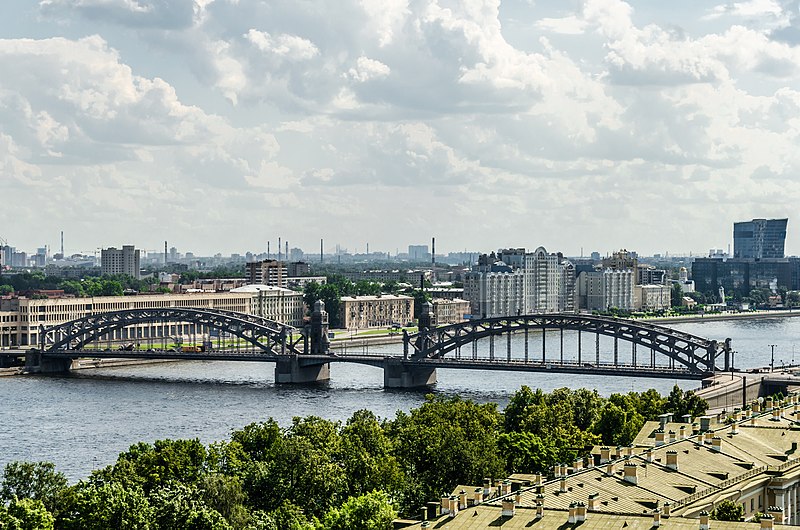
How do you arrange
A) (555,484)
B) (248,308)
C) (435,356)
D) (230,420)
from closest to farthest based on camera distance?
(555,484)
(230,420)
(435,356)
(248,308)

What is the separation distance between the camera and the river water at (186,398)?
215 ft

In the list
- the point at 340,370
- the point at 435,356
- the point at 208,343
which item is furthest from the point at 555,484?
the point at 208,343

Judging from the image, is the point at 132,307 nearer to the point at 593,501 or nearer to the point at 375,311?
the point at 375,311

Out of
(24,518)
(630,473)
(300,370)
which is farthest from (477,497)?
(300,370)

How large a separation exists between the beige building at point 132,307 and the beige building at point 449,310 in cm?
1687

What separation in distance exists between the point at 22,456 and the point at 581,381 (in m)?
46.4

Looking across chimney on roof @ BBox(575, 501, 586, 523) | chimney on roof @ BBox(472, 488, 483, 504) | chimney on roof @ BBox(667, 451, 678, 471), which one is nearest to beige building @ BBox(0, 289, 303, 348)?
chimney on roof @ BBox(472, 488, 483, 504)

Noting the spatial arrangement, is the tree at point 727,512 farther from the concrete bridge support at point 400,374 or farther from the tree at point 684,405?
the concrete bridge support at point 400,374

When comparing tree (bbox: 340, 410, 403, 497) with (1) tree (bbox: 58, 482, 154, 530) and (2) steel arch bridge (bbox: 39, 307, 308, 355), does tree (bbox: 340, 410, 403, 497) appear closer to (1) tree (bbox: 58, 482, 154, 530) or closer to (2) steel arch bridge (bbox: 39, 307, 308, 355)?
(1) tree (bbox: 58, 482, 154, 530)

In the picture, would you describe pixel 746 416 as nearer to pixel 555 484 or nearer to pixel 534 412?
pixel 534 412

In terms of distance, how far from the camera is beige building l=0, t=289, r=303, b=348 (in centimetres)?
13088

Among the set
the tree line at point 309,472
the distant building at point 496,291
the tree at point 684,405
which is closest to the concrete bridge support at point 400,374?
the tree at point 684,405

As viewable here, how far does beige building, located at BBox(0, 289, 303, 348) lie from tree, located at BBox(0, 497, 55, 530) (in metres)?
94.6

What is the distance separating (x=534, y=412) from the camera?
52781 mm
